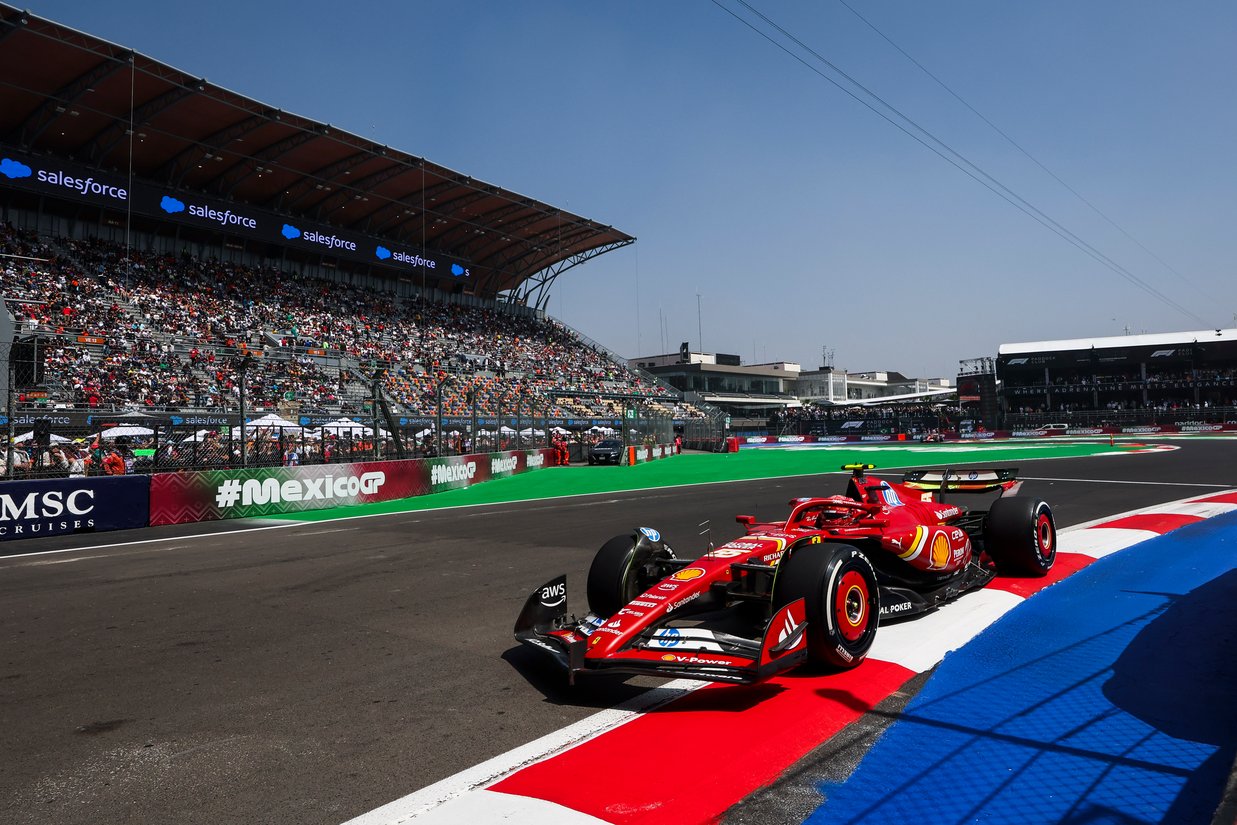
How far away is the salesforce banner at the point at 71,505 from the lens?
12422 mm

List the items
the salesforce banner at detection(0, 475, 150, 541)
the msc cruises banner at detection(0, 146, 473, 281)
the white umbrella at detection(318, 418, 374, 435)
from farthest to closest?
the msc cruises banner at detection(0, 146, 473, 281)
the white umbrella at detection(318, 418, 374, 435)
the salesforce banner at detection(0, 475, 150, 541)

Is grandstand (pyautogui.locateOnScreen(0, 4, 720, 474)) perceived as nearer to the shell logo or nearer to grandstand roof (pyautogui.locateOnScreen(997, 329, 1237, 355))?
the shell logo

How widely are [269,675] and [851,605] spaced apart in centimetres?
362

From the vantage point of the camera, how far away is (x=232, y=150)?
34219mm

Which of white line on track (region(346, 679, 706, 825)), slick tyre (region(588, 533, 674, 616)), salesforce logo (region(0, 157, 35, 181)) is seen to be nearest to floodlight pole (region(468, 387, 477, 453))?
slick tyre (region(588, 533, 674, 616))

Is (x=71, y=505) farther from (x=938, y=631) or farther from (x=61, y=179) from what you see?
(x=61, y=179)

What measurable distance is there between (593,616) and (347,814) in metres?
2.36

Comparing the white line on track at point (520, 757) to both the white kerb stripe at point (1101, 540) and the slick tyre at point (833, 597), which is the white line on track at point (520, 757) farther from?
the white kerb stripe at point (1101, 540)

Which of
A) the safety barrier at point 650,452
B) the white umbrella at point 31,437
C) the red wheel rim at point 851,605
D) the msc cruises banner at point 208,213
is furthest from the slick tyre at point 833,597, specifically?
the safety barrier at point 650,452

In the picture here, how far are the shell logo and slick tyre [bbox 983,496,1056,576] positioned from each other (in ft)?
4.01

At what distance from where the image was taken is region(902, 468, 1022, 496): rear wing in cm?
789

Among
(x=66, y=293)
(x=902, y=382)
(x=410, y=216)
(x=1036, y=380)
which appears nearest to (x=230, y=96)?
(x=66, y=293)

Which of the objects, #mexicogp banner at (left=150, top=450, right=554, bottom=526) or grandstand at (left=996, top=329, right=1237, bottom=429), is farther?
grandstand at (left=996, top=329, right=1237, bottom=429)

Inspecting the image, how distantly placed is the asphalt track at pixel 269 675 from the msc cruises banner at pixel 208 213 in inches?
894
